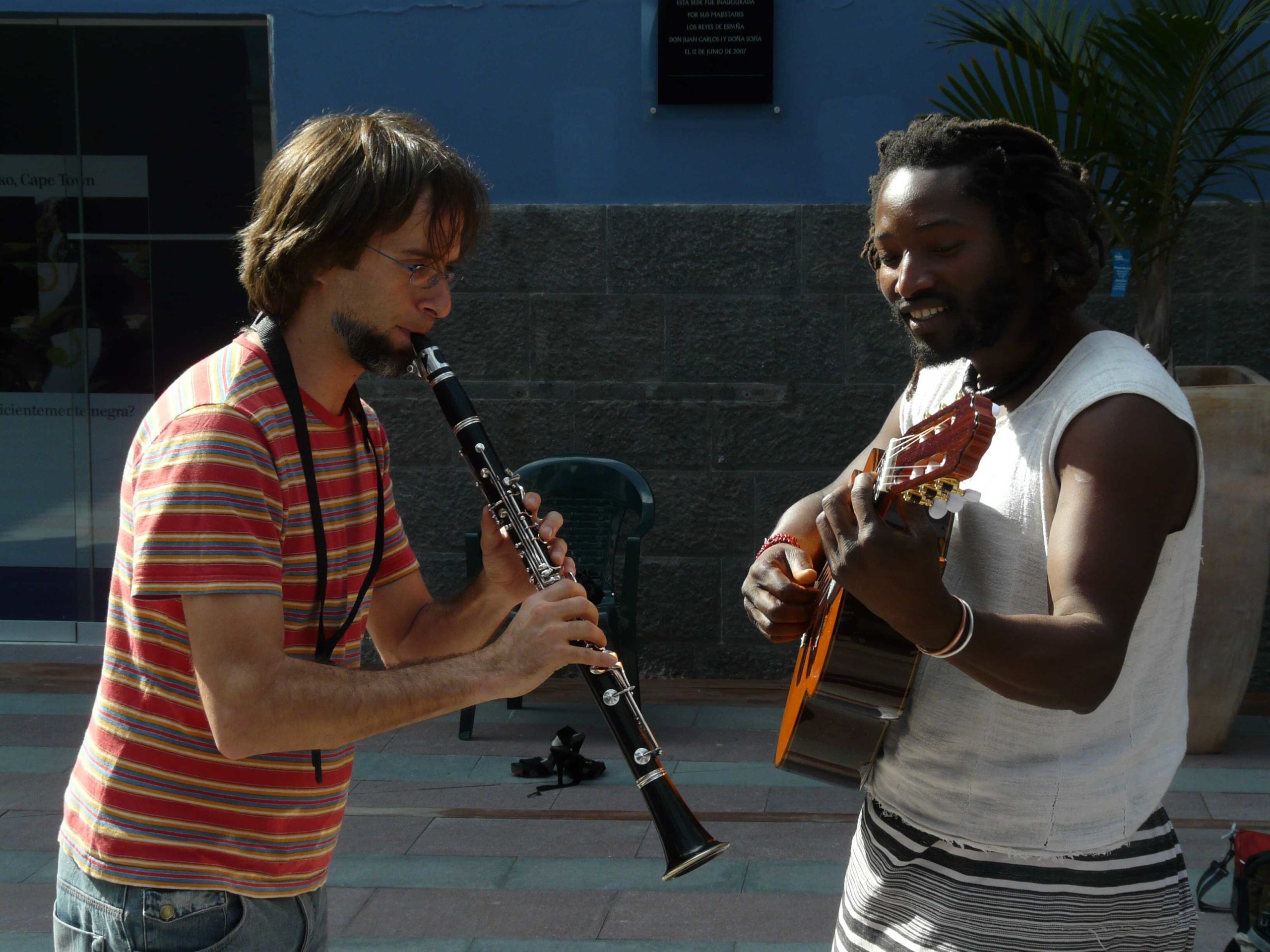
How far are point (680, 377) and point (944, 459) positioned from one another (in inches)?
169

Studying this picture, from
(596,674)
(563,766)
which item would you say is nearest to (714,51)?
(563,766)

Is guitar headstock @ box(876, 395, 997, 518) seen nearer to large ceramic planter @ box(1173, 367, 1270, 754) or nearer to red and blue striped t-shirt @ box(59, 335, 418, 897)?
red and blue striped t-shirt @ box(59, 335, 418, 897)

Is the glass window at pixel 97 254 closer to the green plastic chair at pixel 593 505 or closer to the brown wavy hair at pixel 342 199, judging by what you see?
the green plastic chair at pixel 593 505

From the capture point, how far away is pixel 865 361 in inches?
231

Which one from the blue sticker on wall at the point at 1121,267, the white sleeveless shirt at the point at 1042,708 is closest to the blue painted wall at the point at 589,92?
the blue sticker on wall at the point at 1121,267

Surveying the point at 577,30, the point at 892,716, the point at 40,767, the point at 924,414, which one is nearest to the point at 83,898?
the point at 892,716

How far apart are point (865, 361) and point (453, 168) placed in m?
3.99

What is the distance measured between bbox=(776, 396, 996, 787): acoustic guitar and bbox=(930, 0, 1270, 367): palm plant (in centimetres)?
311

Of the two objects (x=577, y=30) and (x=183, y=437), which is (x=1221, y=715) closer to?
(x=577, y=30)

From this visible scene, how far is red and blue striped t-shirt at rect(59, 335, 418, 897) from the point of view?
1752mm

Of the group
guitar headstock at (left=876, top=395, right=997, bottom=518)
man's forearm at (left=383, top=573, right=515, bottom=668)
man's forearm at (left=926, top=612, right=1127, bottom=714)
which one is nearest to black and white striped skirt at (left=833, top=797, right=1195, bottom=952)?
man's forearm at (left=926, top=612, right=1127, bottom=714)

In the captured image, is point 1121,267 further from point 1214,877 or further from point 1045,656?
point 1045,656

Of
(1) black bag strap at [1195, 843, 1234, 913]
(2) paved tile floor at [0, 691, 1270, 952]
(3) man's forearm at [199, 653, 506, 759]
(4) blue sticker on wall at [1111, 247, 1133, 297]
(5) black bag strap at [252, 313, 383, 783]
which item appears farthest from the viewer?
(4) blue sticker on wall at [1111, 247, 1133, 297]

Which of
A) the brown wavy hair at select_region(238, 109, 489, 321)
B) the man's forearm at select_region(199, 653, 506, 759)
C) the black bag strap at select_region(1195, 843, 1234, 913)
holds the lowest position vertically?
the black bag strap at select_region(1195, 843, 1234, 913)
